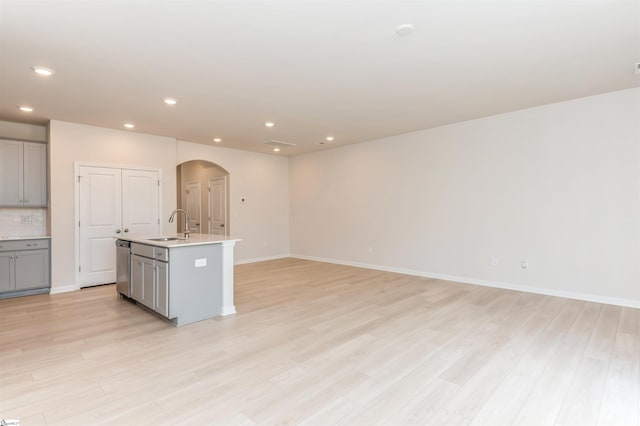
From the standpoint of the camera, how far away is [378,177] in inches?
275

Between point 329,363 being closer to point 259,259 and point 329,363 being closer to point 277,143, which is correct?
point 277,143

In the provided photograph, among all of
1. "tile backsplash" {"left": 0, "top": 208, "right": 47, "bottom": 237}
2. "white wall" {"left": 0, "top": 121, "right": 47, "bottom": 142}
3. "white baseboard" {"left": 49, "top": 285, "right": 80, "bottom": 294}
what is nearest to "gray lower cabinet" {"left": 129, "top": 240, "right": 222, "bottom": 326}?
"white baseboard" {"left": 49, "top": 285, "right": 80, "bottom": 294}

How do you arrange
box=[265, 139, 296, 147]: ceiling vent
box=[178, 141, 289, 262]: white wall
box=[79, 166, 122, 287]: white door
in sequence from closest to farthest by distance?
box=[79, 166, 122, 287]: white door → box=[265, 139, 296, 147]: ceiling vent → box=[178, 141, 289, 262]: white wall

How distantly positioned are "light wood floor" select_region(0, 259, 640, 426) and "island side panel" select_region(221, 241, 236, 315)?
220 mm

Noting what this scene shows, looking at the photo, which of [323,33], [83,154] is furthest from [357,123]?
[83,154]

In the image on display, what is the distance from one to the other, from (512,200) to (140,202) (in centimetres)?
661

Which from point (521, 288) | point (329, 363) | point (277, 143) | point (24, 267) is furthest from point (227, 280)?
point (521, 288)

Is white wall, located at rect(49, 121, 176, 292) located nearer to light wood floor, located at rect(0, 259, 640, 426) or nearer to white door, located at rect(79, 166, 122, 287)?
white door, located at rect(79, 166, 122, 287)

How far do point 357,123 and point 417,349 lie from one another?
3.88 metres

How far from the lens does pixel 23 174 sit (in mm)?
5223

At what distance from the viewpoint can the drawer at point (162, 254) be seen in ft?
11.9

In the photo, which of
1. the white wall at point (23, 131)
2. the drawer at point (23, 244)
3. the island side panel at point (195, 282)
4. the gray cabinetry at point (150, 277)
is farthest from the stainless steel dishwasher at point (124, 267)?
the white wall at point (23, 131)

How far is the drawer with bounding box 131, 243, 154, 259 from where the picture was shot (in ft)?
12.9

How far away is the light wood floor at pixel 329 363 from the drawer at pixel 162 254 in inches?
30.4
